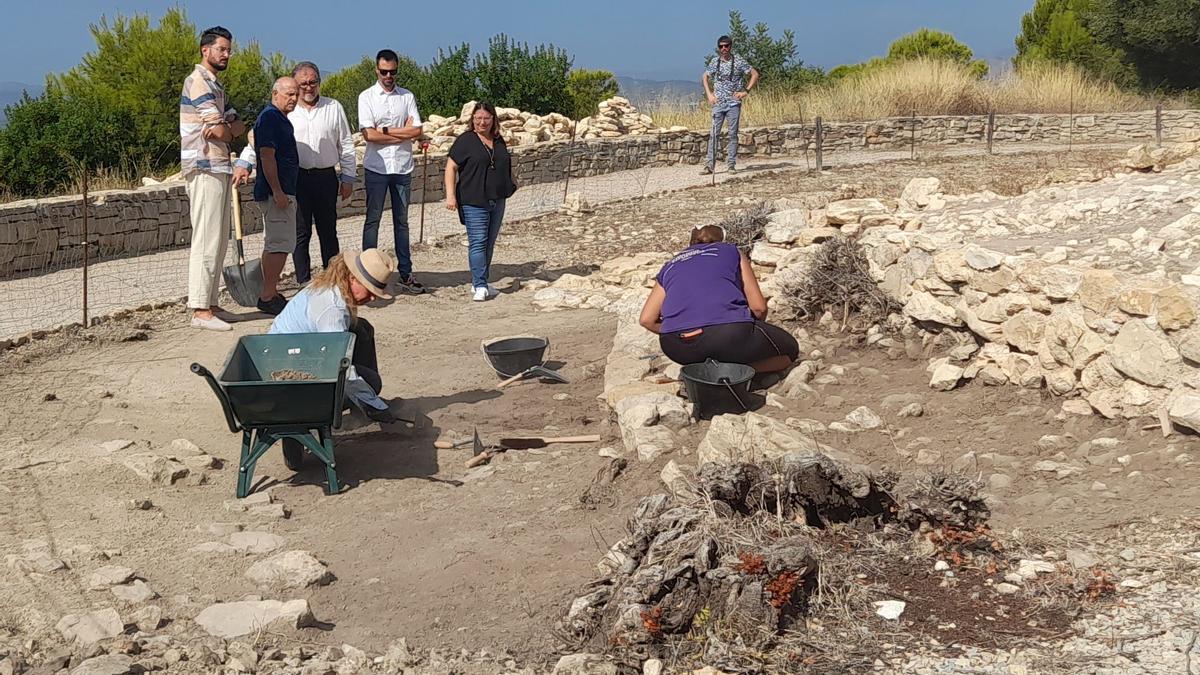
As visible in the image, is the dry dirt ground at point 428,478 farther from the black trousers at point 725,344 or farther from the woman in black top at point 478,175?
the woman in black top at point 478,175

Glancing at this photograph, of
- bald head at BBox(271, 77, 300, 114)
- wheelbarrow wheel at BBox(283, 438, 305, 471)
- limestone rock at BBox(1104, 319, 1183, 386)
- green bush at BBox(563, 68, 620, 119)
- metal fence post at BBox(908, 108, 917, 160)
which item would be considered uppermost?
green bush at BBox(563, 68, 620, 119)

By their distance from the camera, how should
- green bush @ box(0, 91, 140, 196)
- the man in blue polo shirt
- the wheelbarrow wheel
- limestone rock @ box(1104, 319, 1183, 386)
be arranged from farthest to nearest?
green bush @ box(0, 91, 140, 196)
the man in blue polo shirt
the wheelbarrow wheel
limestone rock @ box(1104, 319, 1183, 386)

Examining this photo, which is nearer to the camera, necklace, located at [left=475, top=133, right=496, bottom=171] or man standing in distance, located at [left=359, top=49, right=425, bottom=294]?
necklace, located at [left=475, top=133, right=496, bottom=171]

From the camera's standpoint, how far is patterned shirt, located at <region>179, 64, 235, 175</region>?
831cm

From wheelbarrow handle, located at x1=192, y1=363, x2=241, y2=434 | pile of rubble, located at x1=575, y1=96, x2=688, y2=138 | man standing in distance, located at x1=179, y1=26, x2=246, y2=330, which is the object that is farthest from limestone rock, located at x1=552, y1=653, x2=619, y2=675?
pile of rubble, located at x1=575, y1=96, x2=688, y2=138

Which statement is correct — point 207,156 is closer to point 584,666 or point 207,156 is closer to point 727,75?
point 584,666

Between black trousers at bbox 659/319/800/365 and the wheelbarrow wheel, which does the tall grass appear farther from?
the wheelbarrow wheel

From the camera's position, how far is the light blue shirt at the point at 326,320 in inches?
250

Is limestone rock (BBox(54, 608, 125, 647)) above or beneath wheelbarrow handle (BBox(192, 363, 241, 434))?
beneath

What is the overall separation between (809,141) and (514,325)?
12943 mm

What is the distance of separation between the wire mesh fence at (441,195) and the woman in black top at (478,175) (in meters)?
2.18

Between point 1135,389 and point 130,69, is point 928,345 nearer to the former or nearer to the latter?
point 1135,389

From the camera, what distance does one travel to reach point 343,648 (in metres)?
4.22

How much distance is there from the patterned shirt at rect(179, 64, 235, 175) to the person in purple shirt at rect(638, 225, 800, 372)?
137 inches
